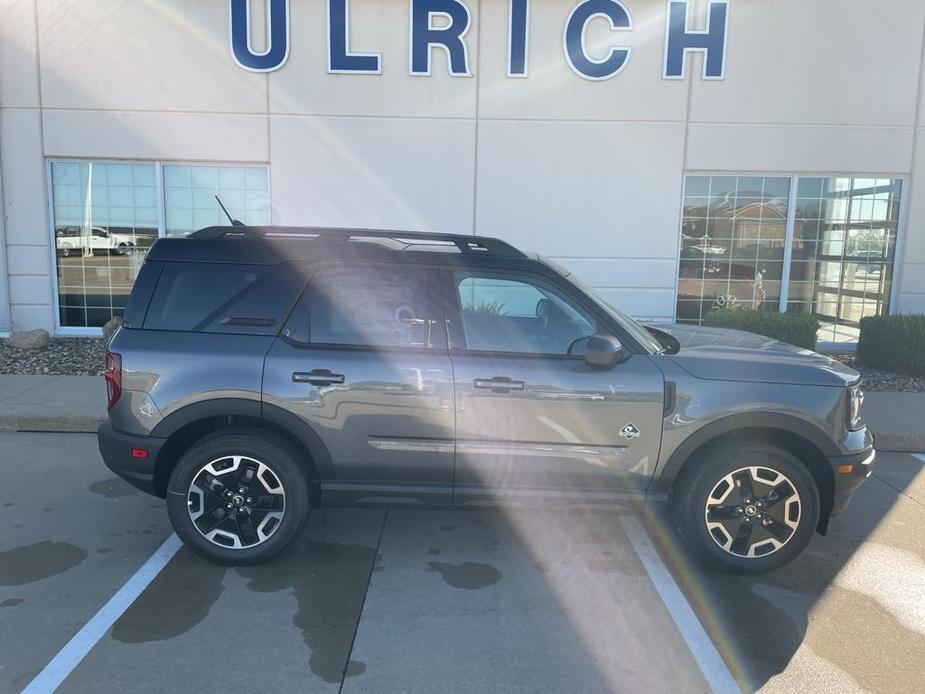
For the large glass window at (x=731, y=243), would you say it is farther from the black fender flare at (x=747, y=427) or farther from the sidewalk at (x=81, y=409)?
the black fender flare at (x=747, y=427)

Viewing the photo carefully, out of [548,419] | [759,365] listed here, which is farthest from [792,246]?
[548,419]

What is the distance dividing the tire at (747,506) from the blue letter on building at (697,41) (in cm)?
725

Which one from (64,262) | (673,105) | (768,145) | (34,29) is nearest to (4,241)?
(64,262)

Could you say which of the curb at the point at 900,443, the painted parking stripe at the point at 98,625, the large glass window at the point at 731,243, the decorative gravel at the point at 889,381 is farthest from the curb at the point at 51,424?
the decorative gravel at the point at 889,381

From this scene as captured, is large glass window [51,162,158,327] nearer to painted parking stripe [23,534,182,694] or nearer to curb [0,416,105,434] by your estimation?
curb [0,416,105,434]

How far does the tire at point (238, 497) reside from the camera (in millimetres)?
3781

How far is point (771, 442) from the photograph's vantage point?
12.8ft

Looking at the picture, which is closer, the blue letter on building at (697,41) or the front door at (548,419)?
the front door at (548,419)

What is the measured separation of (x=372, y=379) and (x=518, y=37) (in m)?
7.21

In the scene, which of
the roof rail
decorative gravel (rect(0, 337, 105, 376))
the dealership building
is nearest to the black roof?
the roof rail

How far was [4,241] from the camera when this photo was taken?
9.80m

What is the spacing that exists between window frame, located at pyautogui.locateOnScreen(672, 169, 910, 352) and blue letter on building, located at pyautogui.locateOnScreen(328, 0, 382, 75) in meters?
4.63

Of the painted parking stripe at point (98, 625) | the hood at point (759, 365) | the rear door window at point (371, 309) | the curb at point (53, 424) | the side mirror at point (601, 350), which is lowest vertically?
the painted parking stripe at point (98, 625)

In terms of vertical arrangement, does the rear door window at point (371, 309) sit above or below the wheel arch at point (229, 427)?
above
